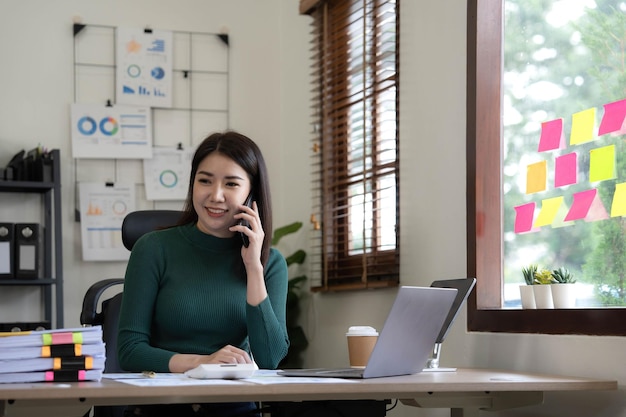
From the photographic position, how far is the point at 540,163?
2.73 meters

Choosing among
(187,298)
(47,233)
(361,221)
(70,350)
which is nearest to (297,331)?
(361,221)

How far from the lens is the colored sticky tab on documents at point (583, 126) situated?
253 cm

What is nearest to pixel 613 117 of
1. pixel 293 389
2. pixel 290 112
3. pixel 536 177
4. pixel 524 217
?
pixel 536 177

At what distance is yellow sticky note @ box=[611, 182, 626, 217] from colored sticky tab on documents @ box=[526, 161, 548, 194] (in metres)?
0.30

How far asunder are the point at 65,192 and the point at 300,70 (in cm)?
125

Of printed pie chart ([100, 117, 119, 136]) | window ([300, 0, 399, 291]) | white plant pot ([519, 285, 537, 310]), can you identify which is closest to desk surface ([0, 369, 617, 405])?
white plant pot ([519, 285, 537, 310])

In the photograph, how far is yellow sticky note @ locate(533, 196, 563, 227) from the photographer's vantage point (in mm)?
2648

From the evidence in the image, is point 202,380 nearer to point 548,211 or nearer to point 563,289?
point 563,289

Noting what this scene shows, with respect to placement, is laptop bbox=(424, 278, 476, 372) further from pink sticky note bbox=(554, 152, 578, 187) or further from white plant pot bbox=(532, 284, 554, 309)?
pink sticky note bbox=(554, 152, 578, 187)

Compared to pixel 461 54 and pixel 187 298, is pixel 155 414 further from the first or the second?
pixel 461 54

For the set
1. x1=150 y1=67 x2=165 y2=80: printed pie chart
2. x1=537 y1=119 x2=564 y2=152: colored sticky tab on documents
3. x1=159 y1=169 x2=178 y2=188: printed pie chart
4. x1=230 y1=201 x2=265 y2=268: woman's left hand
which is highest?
x1=150 y1=67 x2=165 y2=80: printed pie chart

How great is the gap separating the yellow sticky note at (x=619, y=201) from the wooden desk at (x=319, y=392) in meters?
0.50

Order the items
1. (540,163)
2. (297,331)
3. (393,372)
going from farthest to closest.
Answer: (297,331), (540,163), (393,372)

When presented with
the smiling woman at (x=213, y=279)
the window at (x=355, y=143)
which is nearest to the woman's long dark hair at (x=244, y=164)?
the smiling woman at (x=213, y=279)
